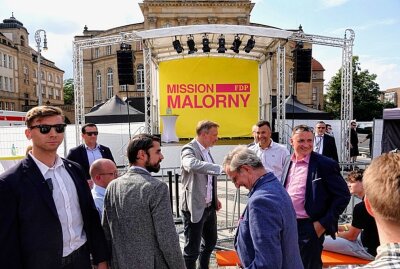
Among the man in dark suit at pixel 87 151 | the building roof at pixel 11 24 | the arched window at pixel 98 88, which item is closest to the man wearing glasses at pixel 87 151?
the man in dark suit at pixel 87 151

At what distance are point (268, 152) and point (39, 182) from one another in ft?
11.1

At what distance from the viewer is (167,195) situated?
249 cm

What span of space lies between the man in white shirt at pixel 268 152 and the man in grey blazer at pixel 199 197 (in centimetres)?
102

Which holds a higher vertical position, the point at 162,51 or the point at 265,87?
the point at 162,51

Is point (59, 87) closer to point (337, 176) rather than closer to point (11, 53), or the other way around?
point (11, 53)

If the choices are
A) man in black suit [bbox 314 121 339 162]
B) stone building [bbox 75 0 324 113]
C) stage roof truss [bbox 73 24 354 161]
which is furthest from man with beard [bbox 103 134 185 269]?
stone building [bbox 75 0 324 113]

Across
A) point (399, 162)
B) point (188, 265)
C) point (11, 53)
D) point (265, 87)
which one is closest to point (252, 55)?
point (265, 87)

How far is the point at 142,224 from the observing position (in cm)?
247

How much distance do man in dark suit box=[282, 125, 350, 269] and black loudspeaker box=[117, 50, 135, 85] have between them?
32.3 feet

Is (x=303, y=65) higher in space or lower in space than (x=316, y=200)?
higher

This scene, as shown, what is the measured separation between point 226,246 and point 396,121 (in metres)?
4.99

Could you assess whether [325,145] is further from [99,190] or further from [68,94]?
[68,94]

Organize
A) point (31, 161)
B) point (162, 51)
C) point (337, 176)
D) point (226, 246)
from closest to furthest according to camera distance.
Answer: point (31, 161) → point (337, 176) → point (226, 246) → point (162, 51)

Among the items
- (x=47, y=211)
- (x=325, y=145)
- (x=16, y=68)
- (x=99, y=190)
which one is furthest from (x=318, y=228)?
(x=16, y=68)
